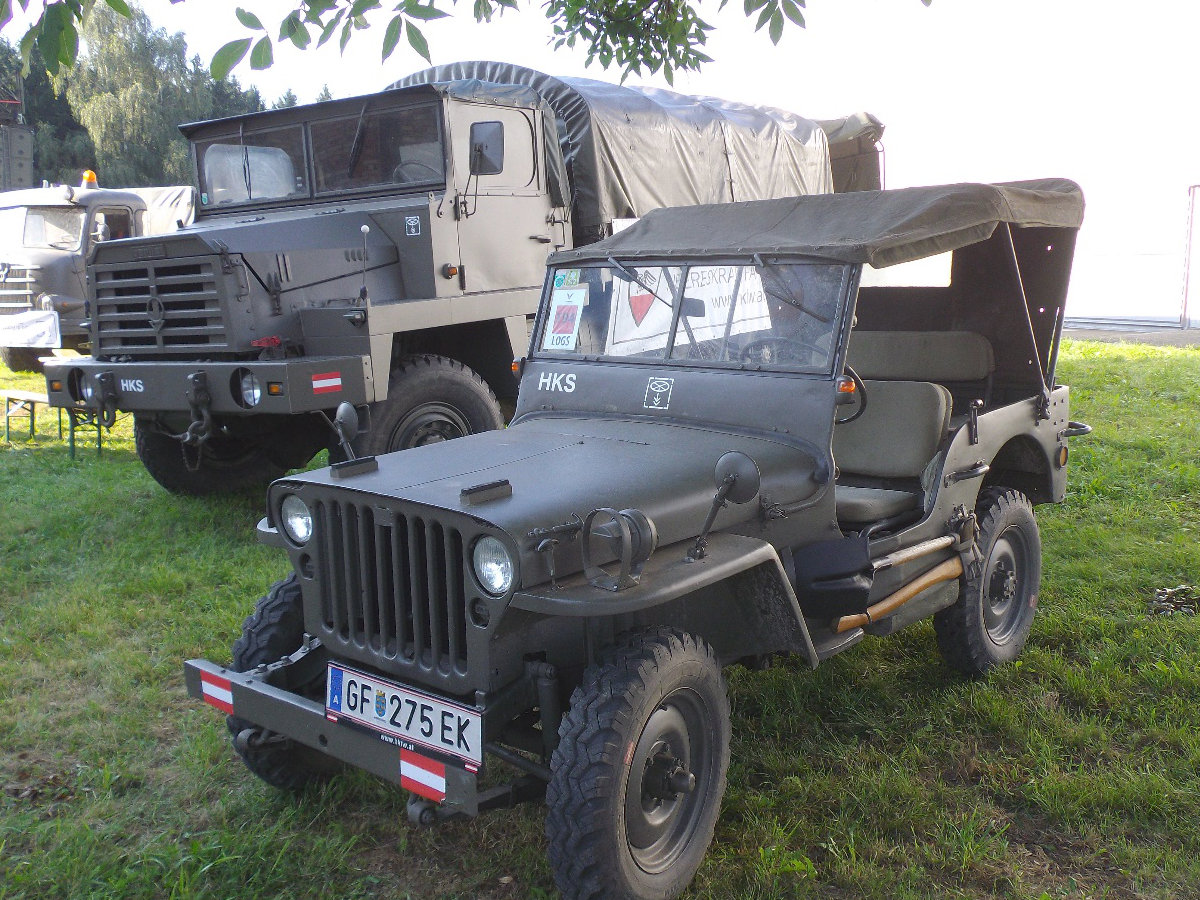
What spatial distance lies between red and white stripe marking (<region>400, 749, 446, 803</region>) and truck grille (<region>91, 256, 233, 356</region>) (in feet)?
12.3

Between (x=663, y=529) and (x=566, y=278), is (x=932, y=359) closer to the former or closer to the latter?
(x=566, y=278)

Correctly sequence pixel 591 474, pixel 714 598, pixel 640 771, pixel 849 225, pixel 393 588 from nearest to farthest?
pixel 640 771 → pixel 393 588 → pixel 591 474 → pixel 714 598 → pixel 849 225

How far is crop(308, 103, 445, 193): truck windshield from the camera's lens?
658 centimetres

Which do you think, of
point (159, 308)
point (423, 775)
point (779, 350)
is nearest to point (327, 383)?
point (159, 308)

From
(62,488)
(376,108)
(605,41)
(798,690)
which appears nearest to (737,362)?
Result: (798,690)

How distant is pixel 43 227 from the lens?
13.4 metres

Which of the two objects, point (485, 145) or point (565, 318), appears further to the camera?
point (485, 145)

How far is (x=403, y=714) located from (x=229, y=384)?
3.42 m

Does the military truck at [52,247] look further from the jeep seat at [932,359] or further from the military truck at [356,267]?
the jeep seat at [932,359]

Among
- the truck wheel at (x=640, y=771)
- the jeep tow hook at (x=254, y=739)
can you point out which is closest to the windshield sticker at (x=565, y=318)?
the truck wheel at (x=640, y=771)

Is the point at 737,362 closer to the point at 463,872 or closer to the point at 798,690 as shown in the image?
the point at 798,690

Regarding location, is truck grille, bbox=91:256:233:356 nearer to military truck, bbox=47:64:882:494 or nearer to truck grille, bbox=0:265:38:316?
military truck, bbox=47:64:882:494

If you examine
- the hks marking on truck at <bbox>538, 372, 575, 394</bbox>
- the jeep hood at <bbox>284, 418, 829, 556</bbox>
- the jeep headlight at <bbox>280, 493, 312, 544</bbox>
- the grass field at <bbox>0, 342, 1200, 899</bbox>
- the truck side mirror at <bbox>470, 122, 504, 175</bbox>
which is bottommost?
the grass field at <bbox>0, 342, 1200, 899</bbox>

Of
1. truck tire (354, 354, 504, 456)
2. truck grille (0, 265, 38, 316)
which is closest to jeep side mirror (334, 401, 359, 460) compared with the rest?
truck tire (354, 354, 504, 456)
